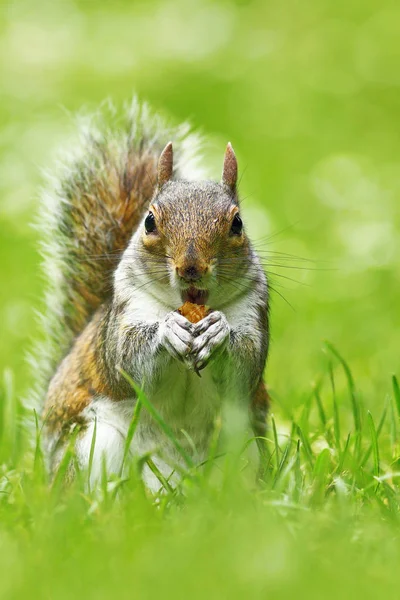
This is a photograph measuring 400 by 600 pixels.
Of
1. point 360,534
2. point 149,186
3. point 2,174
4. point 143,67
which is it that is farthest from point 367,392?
point 143,67

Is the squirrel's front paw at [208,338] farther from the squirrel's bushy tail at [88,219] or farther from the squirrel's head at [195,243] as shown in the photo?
the squirrel's bushy tail at [88,219]

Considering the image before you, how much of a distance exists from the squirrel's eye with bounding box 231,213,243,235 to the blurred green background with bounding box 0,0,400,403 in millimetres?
642

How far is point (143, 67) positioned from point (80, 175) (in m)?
6.08

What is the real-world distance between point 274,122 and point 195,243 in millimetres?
5794

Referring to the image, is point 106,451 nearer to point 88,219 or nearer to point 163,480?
point 163,480

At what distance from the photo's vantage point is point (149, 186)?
3.24 m

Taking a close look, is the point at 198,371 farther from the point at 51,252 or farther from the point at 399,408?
the point at 51,252

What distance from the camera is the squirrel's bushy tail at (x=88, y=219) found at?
3191 millimetres

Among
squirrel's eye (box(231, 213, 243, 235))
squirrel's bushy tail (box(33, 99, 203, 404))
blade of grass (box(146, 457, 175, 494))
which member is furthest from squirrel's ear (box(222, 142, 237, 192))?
blade of grass (box(146, 457, 175, 494))

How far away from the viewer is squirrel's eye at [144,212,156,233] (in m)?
2.65

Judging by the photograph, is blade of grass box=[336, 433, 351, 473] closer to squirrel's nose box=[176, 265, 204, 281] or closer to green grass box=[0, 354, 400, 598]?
green grass box=[0, 354, 400, 598]

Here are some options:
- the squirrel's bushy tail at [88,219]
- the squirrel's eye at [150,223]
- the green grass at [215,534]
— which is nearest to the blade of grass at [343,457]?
the green grass at [215,534]

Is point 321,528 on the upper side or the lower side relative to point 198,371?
lower

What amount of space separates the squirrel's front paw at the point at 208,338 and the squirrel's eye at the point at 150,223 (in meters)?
0.31
